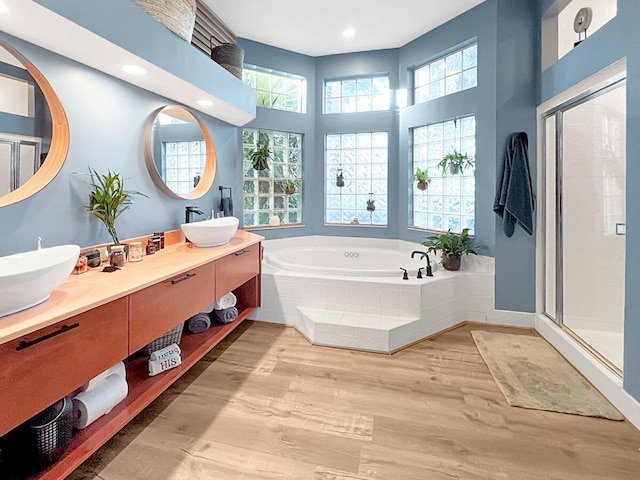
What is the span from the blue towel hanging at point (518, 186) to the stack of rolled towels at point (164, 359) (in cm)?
289

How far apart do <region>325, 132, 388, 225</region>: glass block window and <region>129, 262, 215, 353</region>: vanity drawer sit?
261 centimetres

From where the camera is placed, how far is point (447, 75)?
13.5 ft

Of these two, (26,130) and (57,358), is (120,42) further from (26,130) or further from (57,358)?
(57,358)

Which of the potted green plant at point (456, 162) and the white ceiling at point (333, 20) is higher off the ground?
the white ceiling at point (333, 20)

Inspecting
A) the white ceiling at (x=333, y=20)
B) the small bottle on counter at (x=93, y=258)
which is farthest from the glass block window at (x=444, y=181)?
the small bottle on counter at (x=93, y=258)

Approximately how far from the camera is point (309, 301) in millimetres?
3410

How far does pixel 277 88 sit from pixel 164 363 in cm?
348

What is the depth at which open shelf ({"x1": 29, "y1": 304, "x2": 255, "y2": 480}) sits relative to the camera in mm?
1508

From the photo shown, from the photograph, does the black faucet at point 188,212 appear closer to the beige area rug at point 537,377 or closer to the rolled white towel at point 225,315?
the rolled white towel at point 225,315

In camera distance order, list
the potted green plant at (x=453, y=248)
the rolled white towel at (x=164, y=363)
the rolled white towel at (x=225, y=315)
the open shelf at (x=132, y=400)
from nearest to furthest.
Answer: the open shelf at (x=132, y=400)
the rolled white towel at (x=164, y=363)
the rolled white towel at (x=225, y=315)
the potted green plant at (x=453, y=248)

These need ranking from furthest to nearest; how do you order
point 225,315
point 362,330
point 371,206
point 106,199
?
point 371,206 → point 225,315 → point 362,330 → point 106,199

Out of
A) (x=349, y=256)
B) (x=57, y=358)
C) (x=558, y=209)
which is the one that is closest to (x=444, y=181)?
(x=558, y=209)

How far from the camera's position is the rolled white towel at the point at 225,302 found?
10.2ft

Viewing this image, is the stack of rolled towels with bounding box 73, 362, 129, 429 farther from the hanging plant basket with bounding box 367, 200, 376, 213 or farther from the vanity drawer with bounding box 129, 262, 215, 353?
the hanging plant basket with bounding box 367, 200, 376, 213
